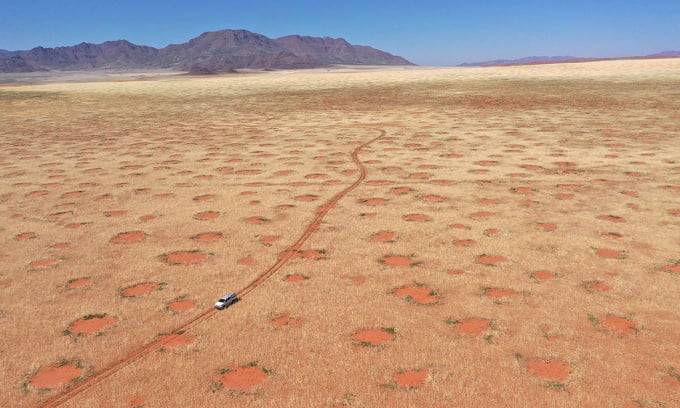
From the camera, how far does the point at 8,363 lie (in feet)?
9.37

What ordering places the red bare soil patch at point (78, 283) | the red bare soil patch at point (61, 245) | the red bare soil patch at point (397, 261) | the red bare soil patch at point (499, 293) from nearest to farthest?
the red bare soil patch at point (499, 293) → the red bare soil patch at point (78, 283) → the red bare soil patch at point (397, 261) → the red bare soil patch at point (61, 245)

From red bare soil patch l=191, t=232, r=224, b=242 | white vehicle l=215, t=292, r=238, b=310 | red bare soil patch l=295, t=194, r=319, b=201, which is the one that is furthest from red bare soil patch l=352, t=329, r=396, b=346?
red bare soil patch l=295, t=194, r=319, b=201

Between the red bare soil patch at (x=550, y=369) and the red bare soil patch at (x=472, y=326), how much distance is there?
39cm

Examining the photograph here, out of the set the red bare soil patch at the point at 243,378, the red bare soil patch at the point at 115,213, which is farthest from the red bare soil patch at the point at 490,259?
the red bare soil patch at the point at 115,213

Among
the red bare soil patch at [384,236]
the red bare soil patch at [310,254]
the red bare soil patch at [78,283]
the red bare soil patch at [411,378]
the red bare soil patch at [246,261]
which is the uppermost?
the red bare soil patch at [384,236]

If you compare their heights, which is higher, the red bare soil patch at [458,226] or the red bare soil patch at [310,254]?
the red bare soil patch at [458,226]

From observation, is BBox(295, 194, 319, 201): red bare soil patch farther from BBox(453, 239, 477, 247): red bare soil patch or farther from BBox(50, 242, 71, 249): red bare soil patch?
BBox(50, 242, 71, 249): red bare soil patch

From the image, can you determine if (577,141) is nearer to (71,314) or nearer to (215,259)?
(215,259)

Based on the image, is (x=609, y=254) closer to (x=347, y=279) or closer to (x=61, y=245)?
(x=347, y=279)

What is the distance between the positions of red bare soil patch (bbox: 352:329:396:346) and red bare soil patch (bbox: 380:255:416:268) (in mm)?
997

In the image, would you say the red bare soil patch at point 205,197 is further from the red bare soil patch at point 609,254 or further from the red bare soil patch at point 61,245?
the red bare soil patch at point 609,254

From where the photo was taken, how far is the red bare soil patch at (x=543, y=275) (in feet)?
12.3

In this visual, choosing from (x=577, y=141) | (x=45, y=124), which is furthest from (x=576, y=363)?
(x=45, y=124)

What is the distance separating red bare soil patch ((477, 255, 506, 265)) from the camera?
4.06 m
